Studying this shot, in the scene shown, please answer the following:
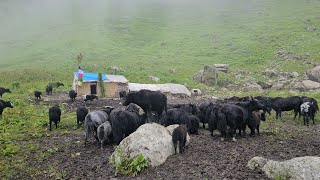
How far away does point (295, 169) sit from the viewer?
35.1 ft

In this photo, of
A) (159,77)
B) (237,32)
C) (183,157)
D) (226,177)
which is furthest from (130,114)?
(237,32)

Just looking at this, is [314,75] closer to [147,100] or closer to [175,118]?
[175,118]

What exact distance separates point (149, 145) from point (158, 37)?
73.1 metres

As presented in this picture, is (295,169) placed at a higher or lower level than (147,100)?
lower

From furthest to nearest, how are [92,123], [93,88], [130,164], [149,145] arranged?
1. [93,88]
2. [92,123]
3. [149,145]
4. [130,164]

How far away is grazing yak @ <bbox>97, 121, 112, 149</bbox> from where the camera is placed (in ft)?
51.6

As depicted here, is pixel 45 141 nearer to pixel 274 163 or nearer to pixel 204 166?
pixel 204 166

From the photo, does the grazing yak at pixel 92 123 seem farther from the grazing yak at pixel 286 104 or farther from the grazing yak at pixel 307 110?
the grazing yak at pixel 286 104

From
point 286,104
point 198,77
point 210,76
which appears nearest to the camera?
point 286,104

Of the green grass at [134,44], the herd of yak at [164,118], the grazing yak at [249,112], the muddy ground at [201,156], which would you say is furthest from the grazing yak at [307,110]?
the green grass at [134,44]

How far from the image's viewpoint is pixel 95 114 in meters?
17.2

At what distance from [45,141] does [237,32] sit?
72.6 metres

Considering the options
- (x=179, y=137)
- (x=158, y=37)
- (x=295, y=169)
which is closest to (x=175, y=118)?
(x=179, y=137)

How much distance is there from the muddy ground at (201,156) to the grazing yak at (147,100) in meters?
3.00
